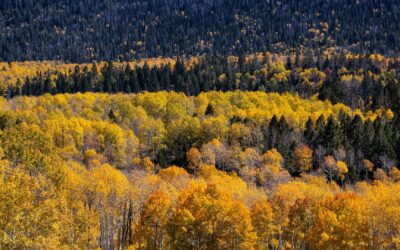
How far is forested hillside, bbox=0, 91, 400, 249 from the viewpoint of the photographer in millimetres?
53500

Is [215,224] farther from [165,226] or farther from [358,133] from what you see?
[358,133]

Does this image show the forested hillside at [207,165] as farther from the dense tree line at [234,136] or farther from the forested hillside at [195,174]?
the dense tree line at [234,136]

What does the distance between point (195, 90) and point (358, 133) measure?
7936cm

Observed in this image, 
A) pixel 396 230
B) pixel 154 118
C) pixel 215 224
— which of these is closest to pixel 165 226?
pixel 215 224

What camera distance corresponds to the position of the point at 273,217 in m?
68.1

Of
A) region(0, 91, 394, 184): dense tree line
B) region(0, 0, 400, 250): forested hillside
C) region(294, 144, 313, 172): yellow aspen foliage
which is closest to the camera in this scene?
region(0, 0, 400, 250): forested hillside

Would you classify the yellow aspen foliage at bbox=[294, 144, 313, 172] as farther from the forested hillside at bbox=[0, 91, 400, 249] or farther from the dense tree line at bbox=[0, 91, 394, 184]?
the forested hillside at bbox=[0, 91, 400, 249]

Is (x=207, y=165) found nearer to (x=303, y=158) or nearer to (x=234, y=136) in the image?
(x=234, y=136)

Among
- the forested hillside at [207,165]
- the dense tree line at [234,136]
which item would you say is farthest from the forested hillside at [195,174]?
the dense tree line at [234,136]

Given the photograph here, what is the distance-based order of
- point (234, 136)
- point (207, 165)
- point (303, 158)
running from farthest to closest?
point (234, 136)
point (303, 158)
point (207, 165)

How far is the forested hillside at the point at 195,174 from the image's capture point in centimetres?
5350

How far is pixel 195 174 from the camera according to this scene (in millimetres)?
118000

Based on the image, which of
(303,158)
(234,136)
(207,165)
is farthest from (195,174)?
(303,158)

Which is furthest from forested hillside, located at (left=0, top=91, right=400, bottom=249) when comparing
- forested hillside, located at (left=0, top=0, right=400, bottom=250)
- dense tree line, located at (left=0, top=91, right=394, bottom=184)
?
dense tree line, located at (left=0, top=91, right=394, bottom=184)
